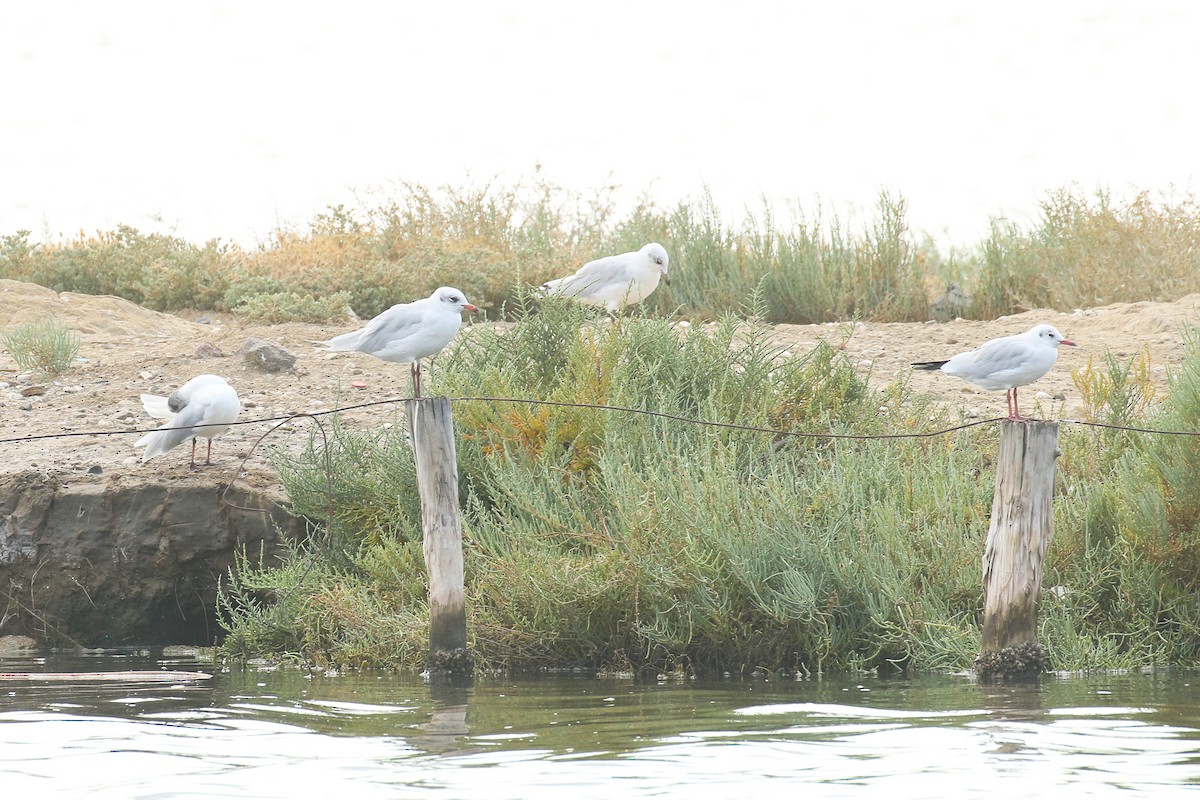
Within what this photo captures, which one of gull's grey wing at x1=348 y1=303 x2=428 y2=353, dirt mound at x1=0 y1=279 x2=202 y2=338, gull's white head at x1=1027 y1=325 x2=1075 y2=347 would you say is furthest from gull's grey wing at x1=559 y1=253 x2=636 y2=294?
dirt mound at x1=0 y1=279 x2=202 y2=338

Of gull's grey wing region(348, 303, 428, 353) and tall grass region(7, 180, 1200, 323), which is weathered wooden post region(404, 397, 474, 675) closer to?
gull's grey wing region(348, 303, 428, 353)

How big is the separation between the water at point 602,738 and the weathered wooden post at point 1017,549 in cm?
18

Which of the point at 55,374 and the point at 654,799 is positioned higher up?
the point at 55,374

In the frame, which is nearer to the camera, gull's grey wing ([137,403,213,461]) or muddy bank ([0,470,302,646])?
muddy bank ([0,470,302,646])

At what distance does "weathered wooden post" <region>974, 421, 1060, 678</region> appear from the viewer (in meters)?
6.71

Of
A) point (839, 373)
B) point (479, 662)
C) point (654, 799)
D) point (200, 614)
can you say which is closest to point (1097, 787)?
point (654, 799)

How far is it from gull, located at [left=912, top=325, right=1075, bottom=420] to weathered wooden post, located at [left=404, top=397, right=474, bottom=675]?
2458mm

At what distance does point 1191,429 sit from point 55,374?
9.09 meters

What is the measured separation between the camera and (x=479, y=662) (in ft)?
25.1

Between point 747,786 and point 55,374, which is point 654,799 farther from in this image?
point 55,374

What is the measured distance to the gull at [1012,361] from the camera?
765 centimetres

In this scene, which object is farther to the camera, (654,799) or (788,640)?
(788,640)

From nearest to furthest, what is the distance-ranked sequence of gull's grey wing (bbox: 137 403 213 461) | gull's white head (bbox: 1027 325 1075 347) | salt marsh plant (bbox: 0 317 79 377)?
gull's white head (bbox: 1027 325 1075 347) < gull's grey wing (bbox: 137 403 213 461) < salt marsh plant (bbox: 0 317 79 377)

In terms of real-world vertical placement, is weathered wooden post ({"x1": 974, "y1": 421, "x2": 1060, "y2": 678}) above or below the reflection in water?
above
